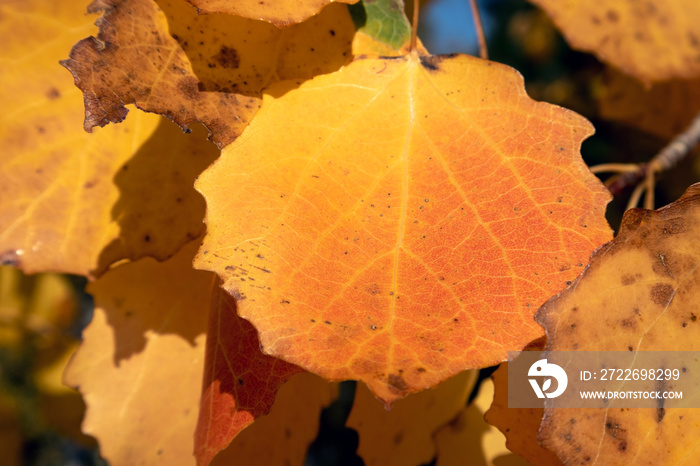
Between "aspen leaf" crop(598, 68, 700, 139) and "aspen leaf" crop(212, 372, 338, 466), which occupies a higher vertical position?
"aspen leaf" crop(598, 68, 700, 139)

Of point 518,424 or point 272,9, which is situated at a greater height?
point 272,9

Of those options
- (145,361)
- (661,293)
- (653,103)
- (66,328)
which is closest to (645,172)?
(653,103)

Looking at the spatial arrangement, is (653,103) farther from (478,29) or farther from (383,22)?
(383,22)

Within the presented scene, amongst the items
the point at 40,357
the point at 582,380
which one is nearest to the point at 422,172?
the point at 582,380

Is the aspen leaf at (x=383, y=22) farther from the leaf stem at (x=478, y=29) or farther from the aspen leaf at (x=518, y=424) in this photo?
the aspen leaf at (x=518, y=424)

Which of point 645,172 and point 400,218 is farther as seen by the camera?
point 645,172

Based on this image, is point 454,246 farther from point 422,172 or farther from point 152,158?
point 152,158

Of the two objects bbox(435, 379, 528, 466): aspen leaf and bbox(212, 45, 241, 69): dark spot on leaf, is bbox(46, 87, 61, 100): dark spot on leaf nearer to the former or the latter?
bbox(212, 45, 241, 69): dark spot on leaf

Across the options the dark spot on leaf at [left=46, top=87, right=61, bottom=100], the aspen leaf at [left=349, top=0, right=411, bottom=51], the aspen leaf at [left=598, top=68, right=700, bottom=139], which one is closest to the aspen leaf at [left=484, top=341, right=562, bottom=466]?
the aspen leaf at [left=349, top=0, right=411, bottom=51]

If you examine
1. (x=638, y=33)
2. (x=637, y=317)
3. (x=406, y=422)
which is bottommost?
(x=406, y=422)
